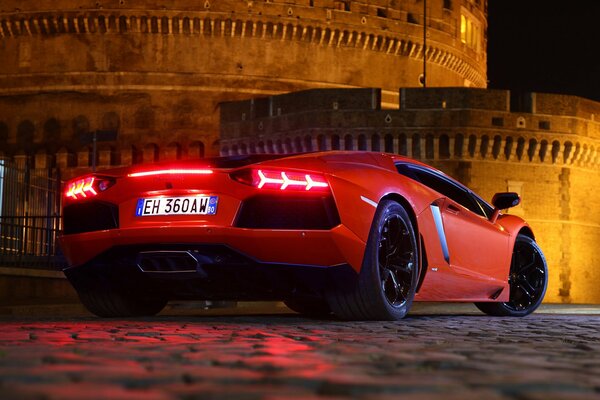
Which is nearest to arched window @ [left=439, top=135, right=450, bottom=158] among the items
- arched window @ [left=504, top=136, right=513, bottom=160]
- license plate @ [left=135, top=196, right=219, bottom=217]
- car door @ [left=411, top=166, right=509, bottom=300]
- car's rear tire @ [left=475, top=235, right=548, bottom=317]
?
arched window @ [left=504, top=136, right=513, bottom=160]

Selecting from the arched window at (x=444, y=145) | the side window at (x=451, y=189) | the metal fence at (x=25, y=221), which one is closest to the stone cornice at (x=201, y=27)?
the arched window at (x=444, y=145)

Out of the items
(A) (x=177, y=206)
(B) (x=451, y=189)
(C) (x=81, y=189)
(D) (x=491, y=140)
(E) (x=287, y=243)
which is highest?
(D) (x=491, y=140)

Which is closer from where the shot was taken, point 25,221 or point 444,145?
point 25,221

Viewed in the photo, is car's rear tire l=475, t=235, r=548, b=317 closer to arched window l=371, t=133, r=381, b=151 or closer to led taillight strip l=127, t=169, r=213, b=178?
led taillight strip l=127, t=169, r=213, b=178

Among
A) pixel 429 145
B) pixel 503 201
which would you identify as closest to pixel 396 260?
pixel 503 201

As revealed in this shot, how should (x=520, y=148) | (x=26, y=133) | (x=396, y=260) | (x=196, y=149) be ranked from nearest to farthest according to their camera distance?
(x=396, y=260)
(x=520, y=148)
(x=196, y=149)
(x=26, y=133)

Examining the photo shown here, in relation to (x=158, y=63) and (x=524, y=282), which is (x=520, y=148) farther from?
(x=524, y=282)

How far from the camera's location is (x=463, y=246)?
6480 mm

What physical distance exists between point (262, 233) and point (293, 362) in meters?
2.15

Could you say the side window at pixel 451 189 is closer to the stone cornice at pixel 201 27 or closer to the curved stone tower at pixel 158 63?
the curved stone tower at pixel 158 63

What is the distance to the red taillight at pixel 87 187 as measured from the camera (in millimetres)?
5715

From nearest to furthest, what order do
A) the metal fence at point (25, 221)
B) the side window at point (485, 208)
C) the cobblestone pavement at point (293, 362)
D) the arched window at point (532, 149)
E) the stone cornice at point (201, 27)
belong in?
the cobblestone pavement at point (293, 362), the side window at point (485, 208), the metal fence at point (25, 221), the arched window at point (532, 149), the stone cornice at point (201, 27)

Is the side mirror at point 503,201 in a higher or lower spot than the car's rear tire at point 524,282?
higher

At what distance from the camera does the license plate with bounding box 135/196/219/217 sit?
533 cm
